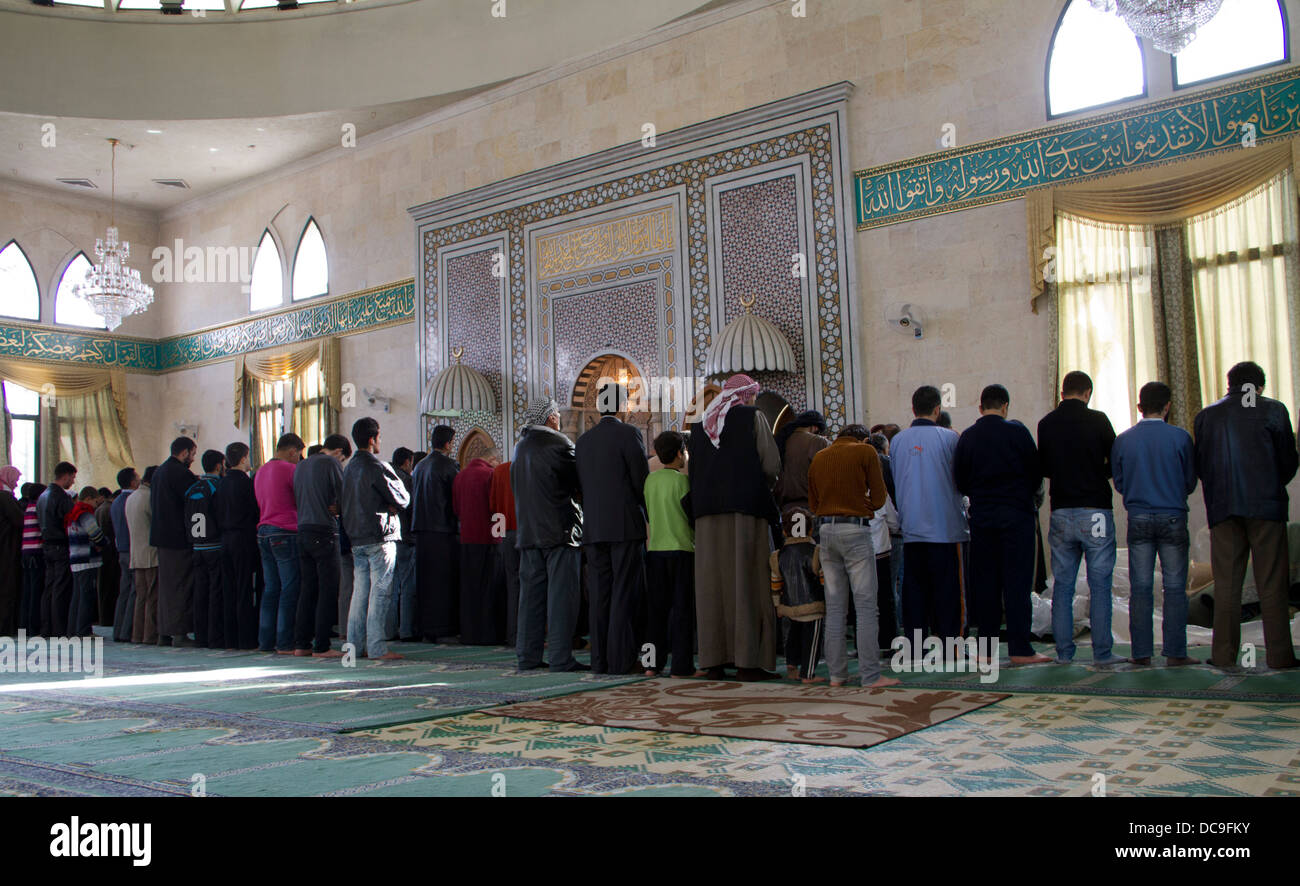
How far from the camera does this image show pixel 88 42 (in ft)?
37.5

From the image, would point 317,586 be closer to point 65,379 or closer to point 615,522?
point 615,522

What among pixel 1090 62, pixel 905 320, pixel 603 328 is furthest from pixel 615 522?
pixel 1090 62

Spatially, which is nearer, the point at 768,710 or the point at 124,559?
the point at 768,710

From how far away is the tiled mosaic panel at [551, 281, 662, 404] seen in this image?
912 cm

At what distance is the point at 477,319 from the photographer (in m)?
10.5

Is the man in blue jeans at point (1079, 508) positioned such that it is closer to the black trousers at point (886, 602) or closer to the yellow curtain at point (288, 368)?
the black trousers at point (886, 602)

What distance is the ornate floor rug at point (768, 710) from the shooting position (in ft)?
10.5

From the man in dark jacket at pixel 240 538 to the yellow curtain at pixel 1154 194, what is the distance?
5.52 meters

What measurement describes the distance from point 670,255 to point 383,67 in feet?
14.0

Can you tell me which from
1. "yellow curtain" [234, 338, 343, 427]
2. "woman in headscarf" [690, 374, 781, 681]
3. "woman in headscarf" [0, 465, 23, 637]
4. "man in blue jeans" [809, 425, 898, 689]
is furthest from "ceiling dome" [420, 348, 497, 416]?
"man in blue jeans" [809, 425, 898, 689]

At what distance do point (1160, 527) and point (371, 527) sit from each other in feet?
13.1
